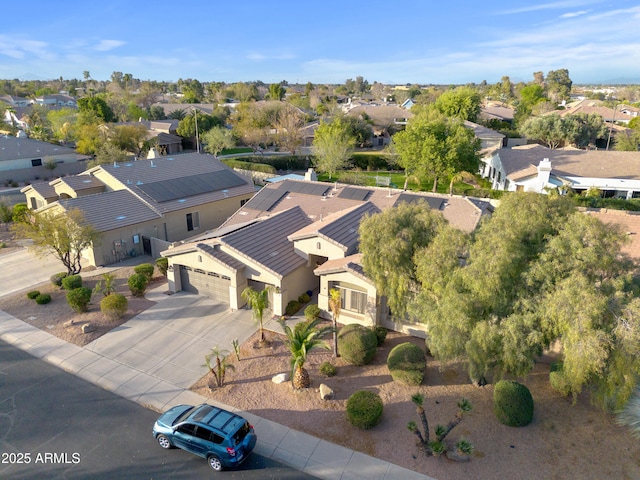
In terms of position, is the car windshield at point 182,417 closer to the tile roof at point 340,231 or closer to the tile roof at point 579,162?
the tile roof at point 340,231

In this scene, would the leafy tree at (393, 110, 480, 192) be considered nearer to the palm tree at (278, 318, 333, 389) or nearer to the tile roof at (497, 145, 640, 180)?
the tile roof at (497, 145, 640, 180)

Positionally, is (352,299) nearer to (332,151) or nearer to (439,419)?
(439,419)

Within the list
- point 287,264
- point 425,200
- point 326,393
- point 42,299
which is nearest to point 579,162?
point 425,200

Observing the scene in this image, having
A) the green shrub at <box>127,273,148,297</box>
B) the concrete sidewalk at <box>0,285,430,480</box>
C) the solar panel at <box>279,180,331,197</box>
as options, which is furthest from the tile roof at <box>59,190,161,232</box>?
the solar panel at <box>279,180,331,197</box>

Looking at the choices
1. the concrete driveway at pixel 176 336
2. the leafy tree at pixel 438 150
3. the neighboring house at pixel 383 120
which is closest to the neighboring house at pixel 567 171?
the leafy tree at pixel 438 150

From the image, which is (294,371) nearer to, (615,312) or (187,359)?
(187,359)

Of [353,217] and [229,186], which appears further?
[229,186]

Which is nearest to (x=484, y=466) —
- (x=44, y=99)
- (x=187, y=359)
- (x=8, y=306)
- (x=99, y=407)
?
(x=187, y=359)
